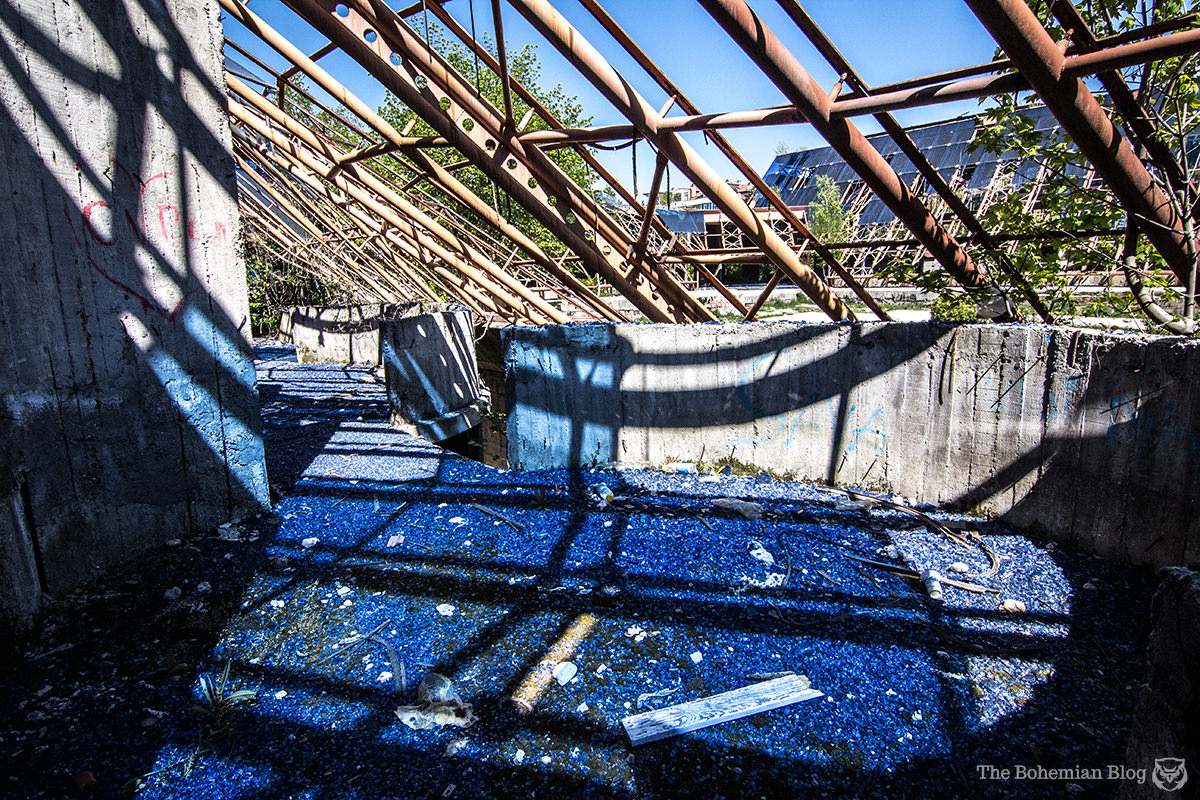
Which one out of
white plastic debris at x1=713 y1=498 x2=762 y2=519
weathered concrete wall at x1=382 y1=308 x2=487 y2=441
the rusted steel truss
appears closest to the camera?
the rusted steel truss

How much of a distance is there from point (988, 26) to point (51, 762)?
17.9 feet

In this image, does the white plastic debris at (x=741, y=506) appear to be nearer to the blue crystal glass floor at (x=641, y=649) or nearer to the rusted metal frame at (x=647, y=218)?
the blue crystal glass floor at (x=641, y=649)

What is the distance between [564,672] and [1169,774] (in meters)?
2.28

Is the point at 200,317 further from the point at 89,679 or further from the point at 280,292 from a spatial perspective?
the point at 280,292

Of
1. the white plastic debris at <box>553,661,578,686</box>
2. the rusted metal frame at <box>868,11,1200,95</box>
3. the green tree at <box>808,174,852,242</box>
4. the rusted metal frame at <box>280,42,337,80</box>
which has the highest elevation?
the green tree at <box>808,174,852,242</box>

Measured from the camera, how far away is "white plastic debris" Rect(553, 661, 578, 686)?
2.95 metres

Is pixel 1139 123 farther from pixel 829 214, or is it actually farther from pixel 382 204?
pixel 829 214

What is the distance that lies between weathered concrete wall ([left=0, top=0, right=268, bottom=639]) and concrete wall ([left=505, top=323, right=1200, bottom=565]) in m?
3.02

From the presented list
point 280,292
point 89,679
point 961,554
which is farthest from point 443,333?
point 280,292

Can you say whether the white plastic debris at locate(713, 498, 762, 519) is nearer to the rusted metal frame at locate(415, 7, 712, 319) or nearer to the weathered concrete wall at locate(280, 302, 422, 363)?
the rusted metal frame at locate(415, 7, 712, 319)

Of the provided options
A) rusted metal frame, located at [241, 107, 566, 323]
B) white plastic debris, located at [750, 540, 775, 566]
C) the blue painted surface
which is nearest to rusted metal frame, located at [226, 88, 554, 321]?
rusted metal frame, located at [241, 107, 566, 323]

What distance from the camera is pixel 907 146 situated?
498cm

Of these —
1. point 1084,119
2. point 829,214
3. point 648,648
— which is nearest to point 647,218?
point 1084,119

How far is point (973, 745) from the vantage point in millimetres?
2543
